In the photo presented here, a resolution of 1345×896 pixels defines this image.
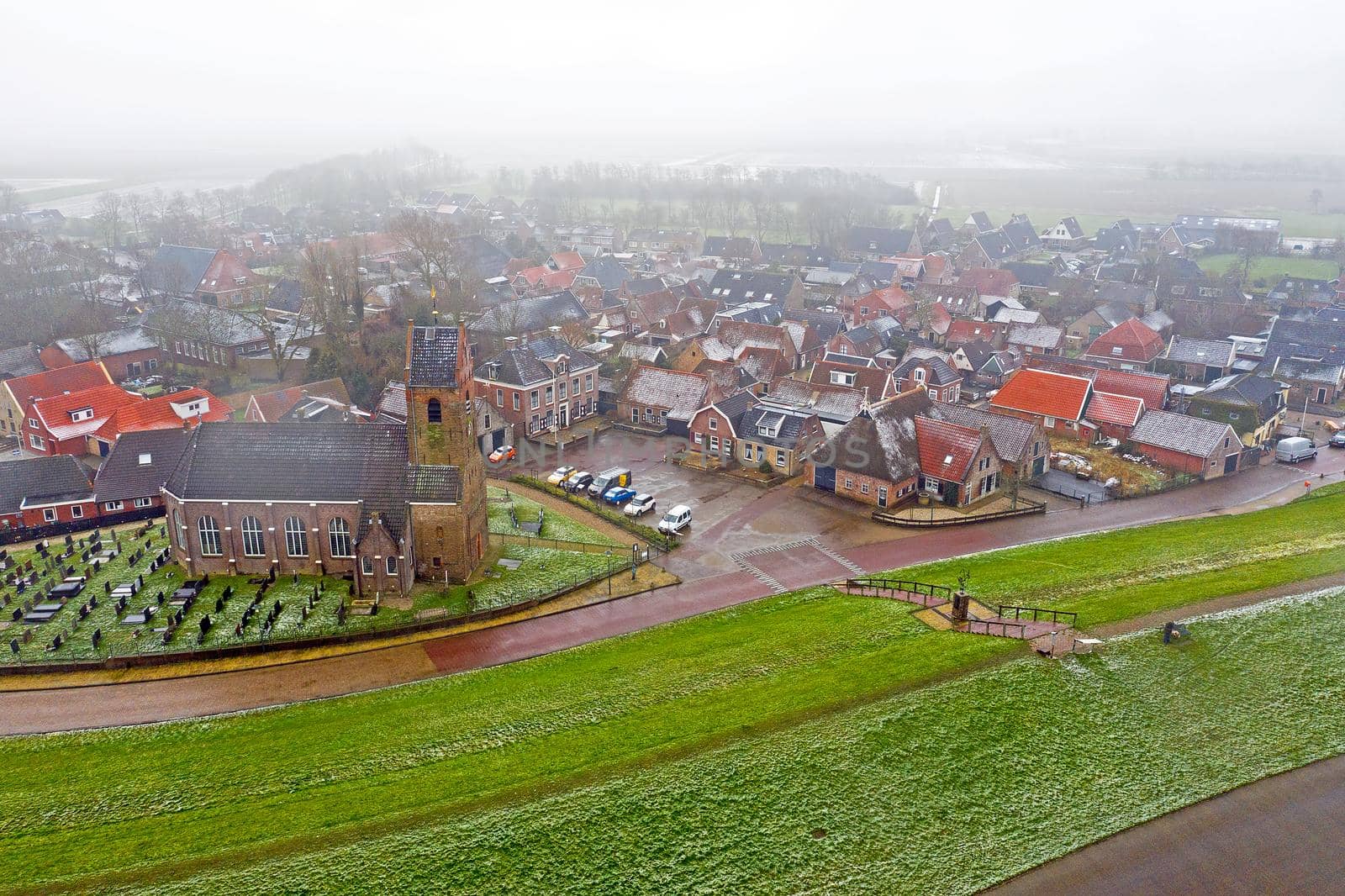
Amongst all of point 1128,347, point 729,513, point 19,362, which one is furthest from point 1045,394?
point 19,362

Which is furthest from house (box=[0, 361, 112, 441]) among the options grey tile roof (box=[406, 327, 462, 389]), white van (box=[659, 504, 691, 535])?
white van (box=[659, 504, 691, 535])

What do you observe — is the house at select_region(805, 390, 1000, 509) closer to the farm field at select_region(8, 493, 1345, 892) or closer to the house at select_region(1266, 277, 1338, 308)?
the farm field at select_region(8, 493, 1345, 892)

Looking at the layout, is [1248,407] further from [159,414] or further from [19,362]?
[19,362]

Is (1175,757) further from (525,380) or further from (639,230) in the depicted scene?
(639,230)

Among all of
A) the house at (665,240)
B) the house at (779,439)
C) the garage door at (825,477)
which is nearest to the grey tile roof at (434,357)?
the house at (779,439)

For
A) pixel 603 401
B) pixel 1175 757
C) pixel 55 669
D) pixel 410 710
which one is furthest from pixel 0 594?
pixel 1175 757

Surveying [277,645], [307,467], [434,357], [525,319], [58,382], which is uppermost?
[434,357]

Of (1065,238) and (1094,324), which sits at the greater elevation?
(1065,238)
